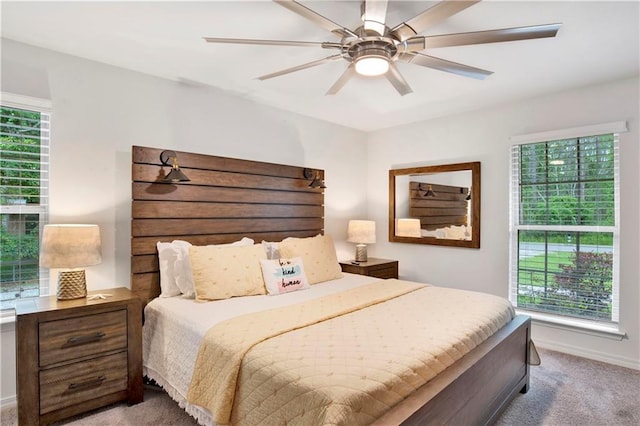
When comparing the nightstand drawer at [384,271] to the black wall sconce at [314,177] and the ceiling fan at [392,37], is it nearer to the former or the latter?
the black wall sconce at [314,177]

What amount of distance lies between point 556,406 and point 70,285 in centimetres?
335

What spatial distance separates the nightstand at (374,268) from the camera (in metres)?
3.93

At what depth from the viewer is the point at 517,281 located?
3.64 m

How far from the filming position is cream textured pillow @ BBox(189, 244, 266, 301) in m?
2.52

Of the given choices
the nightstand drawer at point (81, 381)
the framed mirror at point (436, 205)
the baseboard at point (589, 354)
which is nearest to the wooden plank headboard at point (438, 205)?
the framed mirror at point (436, 205)

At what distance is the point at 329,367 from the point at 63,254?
186 centimetres

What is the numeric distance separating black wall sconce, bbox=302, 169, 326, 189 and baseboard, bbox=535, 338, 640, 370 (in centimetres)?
274

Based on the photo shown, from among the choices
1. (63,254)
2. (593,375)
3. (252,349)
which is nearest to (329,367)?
(252,349)

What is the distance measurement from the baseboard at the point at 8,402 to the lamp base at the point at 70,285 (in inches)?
29.9

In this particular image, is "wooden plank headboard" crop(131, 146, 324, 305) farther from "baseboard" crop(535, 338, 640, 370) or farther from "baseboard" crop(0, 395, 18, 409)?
"baseboard" crop(535, 338, 640, 370)

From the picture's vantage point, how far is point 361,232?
13.9 feet

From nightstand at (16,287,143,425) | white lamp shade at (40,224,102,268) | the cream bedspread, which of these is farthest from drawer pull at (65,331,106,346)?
the cream bedspread

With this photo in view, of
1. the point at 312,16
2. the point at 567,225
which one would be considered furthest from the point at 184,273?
the point at 567,225

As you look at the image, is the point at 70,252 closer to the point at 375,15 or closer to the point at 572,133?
the point at 375,15
